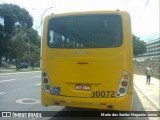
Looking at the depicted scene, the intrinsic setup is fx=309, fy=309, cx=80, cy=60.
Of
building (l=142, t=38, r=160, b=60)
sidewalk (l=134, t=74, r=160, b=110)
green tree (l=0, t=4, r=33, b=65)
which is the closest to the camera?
sidewalk (l=134, t=74, r=160, b=110)

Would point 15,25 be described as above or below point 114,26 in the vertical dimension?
above

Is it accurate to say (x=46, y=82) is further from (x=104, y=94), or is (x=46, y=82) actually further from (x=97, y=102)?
(x=104, y=94)

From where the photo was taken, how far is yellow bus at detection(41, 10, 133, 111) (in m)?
7.94

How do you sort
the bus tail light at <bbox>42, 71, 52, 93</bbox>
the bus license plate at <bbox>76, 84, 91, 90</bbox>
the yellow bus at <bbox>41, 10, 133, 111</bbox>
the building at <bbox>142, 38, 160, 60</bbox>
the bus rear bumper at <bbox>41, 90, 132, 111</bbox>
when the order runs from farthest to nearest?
the building at <bbox>142, 38, 160, 60</bbox> < the bus tail light at <bbox>42, 71, 52, 93</bbox> < the bus license plate at <bbox>76, 84, 91, 90</bbox> < the yellow bus at <bbox>41, 10, 133, 111</bbox> < the bus rear bumper at <bbox>41, 90, 132, 111</bbox>

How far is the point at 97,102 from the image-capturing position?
25.9 ft

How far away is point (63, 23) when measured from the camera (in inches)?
337

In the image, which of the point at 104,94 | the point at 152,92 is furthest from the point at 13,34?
the point at 104,94

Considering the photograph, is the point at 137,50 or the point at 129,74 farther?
the point at 137,50

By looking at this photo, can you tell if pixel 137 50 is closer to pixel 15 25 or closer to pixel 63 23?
→ pixel 15 25

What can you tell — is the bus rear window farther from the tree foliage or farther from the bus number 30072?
the tree foliage

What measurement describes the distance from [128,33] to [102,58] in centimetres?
95

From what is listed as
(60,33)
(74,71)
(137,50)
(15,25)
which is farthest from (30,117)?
(137,50)

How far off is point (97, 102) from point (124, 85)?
818 millimetres

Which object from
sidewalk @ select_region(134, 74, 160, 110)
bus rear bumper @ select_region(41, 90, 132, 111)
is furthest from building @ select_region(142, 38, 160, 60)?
bus rear bumper @ select_region(41, 90, 132, 111)
